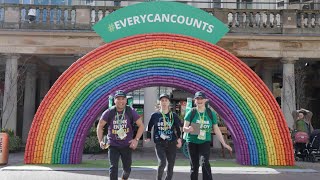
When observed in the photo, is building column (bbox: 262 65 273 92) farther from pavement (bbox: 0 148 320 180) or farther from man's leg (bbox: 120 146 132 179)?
man's leg (bbox: 120 146 132 179)

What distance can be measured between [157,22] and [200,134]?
5.27 meters

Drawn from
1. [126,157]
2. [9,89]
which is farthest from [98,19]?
[126,157]

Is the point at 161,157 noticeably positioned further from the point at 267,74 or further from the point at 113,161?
the point at 267,74

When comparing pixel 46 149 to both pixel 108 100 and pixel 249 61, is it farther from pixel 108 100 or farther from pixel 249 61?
pixel 249 61

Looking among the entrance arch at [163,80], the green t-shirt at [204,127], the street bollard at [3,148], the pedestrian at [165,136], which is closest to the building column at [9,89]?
the street bollard at [3,148]

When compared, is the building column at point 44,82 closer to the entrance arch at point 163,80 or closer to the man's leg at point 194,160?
the entrance arch at point 163,80

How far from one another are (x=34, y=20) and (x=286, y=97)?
10923 millimetres

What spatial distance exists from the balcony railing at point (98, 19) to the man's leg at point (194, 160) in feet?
33.6

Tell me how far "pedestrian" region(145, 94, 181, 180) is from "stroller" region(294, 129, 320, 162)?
303 inches

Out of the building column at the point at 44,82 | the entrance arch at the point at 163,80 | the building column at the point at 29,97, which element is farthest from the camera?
the building column at the point at 44,82

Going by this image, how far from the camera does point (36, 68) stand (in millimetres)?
20250

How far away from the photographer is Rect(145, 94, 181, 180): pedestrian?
7.42 m

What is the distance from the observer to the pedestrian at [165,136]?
7.42m

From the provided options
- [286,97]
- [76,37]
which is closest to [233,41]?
[286,97]
